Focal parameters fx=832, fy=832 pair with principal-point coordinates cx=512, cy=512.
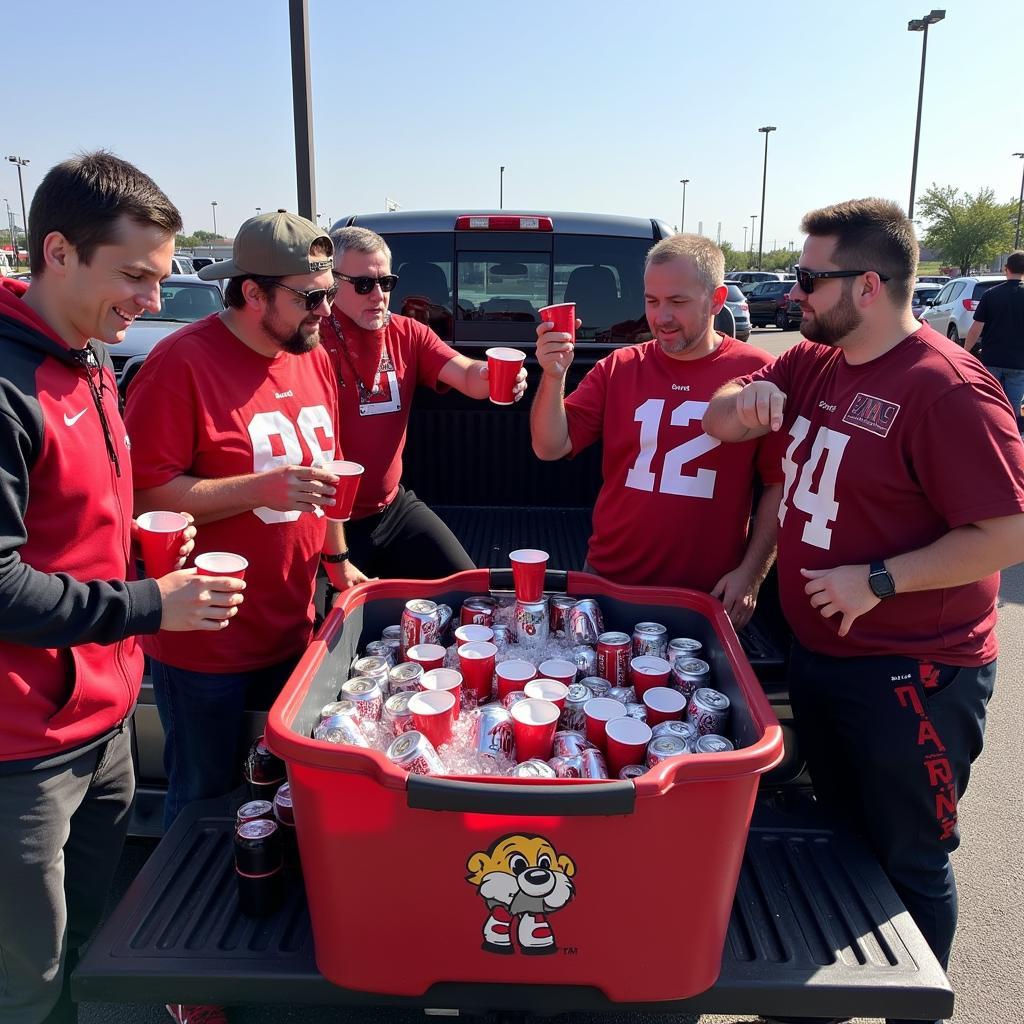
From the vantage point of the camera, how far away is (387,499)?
3523 mm

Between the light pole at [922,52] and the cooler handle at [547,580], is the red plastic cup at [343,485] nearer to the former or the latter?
the cooler handle at [547,580]

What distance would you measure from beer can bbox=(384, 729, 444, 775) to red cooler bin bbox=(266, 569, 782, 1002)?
173mm

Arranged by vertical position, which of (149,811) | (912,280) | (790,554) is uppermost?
(912,280)

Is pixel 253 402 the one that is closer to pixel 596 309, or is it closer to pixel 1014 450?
pixel 1014 450

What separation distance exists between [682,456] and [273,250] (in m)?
1.48

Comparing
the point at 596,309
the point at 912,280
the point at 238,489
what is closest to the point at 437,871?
the point at 238,489

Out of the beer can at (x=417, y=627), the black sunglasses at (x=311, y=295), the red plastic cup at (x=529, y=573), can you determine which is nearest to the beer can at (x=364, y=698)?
the beer can at (x=417, y=627)

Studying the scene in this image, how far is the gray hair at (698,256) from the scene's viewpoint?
9.21 feet

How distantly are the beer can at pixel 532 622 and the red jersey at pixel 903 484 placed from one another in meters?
0.73

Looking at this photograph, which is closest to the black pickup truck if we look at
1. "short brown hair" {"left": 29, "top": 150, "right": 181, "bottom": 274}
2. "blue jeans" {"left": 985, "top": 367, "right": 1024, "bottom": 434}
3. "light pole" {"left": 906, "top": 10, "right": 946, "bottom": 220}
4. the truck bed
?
the truck bed

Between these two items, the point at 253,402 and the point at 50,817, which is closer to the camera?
the point at 50,817

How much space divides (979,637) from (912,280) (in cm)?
99

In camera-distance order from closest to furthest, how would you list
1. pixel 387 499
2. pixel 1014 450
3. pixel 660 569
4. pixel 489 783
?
→ pixel 489 783 → pixel 1014 450 → pixel 660 569 → pixel 387 499

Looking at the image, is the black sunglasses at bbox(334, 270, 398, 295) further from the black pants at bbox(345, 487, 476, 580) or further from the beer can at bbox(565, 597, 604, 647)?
the beer can at bbox(565, 597, 604, 647)
